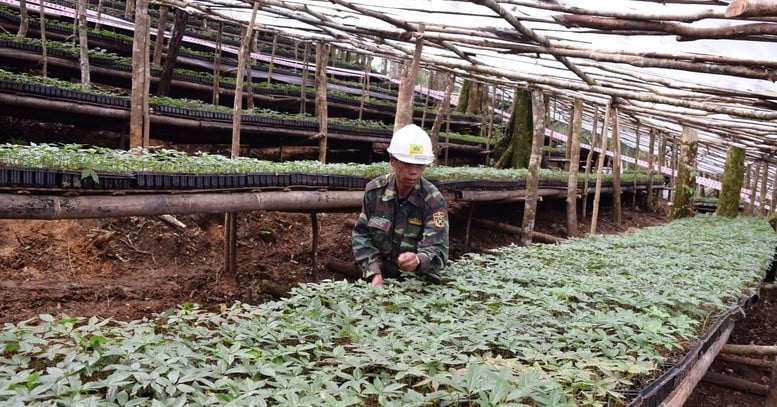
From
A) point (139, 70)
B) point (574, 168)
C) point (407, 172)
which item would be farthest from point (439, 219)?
point (574, 168)

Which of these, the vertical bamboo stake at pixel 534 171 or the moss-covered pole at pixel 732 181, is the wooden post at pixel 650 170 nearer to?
the moss-covered pole at pixel 732 181

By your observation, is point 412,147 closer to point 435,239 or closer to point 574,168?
point 435,239

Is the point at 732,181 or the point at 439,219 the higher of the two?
the point at 732,181

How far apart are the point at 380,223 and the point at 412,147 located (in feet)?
1.93

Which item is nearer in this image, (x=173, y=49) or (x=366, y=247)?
(x=366, y=247)

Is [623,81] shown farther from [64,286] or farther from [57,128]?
[57,128]

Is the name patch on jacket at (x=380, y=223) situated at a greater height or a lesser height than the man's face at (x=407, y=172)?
lesser

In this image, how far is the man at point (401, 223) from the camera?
149 inches

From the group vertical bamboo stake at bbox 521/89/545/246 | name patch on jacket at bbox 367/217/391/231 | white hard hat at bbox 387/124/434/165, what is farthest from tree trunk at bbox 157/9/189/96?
white hard hat at bbox 387/124/434/165

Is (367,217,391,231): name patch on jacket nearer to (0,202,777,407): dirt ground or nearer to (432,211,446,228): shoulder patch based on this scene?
(432,211,446,228): shoulder patch

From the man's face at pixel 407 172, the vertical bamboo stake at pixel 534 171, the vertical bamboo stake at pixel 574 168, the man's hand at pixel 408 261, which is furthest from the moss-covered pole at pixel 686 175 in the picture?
the man's hand at pixel 408 261

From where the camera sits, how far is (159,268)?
8.49 meters

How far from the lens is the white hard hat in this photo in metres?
3.62

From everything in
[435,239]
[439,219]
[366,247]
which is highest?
[439,219]
